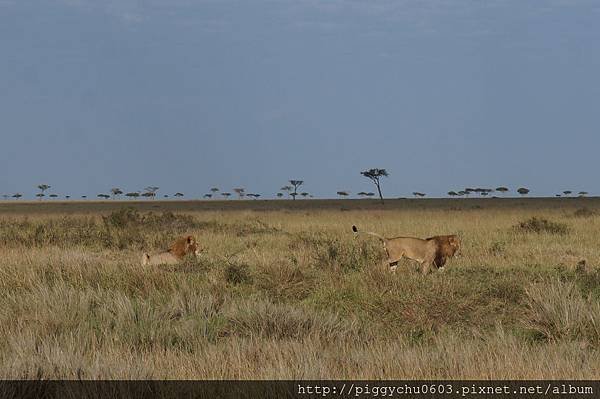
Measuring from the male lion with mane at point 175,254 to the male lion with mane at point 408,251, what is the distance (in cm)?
329

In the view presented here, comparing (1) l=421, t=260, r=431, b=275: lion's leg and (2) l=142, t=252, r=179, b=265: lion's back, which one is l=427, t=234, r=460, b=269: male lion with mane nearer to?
(1) l=421, t=260, r=431, b=275: lion's leg

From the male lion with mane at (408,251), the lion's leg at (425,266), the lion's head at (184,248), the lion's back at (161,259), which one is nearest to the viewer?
the lion's leg at (425,266)

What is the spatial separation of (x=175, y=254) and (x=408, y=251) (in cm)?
420

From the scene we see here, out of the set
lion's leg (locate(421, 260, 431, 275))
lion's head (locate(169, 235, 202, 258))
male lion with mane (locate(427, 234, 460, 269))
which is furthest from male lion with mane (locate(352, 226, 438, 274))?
lion's head (locate(169, 235, 202, 258))

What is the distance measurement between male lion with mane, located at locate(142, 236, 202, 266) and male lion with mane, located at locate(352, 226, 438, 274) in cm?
329

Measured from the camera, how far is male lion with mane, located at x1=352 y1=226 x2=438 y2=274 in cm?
1214

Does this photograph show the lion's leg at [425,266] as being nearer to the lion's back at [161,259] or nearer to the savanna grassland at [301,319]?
the savanna grassland at [301,319]

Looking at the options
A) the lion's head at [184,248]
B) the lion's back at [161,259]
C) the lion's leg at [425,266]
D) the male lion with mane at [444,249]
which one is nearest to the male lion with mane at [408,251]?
the lion's leg at [425,266]

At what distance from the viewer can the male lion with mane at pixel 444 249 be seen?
12545mm

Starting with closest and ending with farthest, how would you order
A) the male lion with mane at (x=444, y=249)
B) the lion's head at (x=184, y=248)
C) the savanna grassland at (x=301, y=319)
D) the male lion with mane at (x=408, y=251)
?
the savanna grassland at (x=301, y=319), the male lion with mane at (x=408, y=251), the male lion with mane at (x=444, y=249), the lion's head at (x=184, y=248)

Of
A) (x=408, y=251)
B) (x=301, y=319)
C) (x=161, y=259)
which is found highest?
(x=408, y=251)

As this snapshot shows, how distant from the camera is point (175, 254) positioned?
13.7 metres

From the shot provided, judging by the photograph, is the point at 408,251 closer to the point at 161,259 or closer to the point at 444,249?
the point at 444,249

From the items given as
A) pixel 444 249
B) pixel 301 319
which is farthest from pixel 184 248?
pixel 301 319
